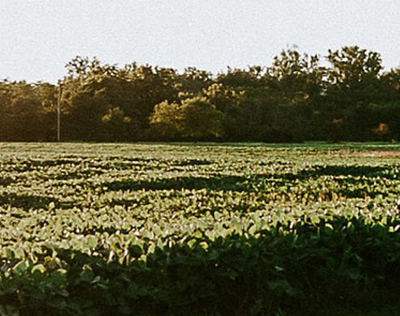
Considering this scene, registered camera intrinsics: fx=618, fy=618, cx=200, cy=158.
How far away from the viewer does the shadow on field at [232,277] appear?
455cm

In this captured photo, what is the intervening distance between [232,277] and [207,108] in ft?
166

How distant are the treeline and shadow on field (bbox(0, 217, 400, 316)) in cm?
4858

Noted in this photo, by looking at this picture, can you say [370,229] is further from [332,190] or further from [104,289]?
[332,190]

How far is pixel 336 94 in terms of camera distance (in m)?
66.9

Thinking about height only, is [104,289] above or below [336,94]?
below

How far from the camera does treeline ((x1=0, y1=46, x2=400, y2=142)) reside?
56.0 meters

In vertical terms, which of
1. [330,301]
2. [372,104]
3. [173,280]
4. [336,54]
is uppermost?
[336,54]

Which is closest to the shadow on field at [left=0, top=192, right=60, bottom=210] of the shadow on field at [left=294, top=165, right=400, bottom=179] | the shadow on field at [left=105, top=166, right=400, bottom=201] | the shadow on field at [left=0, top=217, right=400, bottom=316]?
the shadow on field at [left=105, top=166, right=400, bottom=201]

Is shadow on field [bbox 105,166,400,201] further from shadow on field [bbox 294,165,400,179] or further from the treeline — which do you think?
the treeline

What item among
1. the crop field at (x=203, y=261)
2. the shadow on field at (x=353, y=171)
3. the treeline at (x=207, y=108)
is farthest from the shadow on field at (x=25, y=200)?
the treeline at (x=207, y=108)

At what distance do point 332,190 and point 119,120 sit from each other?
44876 millimetres

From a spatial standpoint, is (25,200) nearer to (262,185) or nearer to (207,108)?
(262,185)

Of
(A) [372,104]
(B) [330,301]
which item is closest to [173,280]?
(B) [330,301]

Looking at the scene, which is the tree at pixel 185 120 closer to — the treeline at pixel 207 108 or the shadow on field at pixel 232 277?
the treeline at pixel 207 108
